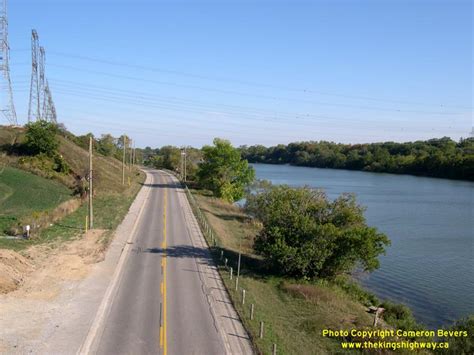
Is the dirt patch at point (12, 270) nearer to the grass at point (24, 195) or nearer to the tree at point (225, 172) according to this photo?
the grass at point (24, 195)

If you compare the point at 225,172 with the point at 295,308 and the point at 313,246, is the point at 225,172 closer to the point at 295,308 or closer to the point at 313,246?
the point at 313,246

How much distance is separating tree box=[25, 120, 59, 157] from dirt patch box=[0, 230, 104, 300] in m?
38.9

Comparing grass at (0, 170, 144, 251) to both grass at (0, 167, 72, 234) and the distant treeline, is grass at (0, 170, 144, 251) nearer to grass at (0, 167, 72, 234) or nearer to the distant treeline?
grass at (0, 167, 72, 234)

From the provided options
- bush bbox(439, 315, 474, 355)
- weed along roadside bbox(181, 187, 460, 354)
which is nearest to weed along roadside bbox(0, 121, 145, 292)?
weed along roadside bbox(181, 187, 460, 354)

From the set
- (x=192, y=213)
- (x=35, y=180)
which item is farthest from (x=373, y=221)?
(x=35, y=180)

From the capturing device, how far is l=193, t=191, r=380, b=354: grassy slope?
19062 mm

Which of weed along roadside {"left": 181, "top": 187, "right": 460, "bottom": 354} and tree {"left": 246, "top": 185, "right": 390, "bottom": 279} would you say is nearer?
weed along roadside {"left": 181, "top": 187, "right": 460, "bottom": 354}

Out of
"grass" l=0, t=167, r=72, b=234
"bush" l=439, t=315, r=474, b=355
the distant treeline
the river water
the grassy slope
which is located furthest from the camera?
the distant treeline

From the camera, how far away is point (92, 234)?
1500 inches

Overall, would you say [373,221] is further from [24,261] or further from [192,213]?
[24,261]

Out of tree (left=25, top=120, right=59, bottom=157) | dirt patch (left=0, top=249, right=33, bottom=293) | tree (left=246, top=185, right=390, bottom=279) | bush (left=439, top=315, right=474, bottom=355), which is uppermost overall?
tree (left=25, top=120, right=59, bottom=157)

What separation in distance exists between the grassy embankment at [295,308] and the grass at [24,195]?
776 inches

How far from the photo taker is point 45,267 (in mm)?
28141

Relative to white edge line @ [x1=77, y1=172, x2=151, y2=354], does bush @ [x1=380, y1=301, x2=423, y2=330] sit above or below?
below
